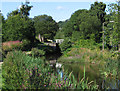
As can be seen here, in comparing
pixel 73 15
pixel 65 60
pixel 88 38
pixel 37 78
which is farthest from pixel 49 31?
pixel 37 78

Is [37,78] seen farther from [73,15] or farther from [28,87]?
[73,15]

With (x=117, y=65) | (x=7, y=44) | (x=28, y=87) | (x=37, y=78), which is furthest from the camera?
(x=7, y=44)

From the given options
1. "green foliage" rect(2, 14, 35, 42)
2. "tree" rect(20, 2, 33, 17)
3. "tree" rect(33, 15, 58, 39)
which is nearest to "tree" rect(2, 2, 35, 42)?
"green foliage" rect(2, 14, 35, 42)

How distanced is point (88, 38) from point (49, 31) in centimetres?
1819

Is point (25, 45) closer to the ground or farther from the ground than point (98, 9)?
closer to the ground

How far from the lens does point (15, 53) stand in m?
10.4

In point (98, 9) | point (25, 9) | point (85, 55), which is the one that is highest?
point (25, 9)

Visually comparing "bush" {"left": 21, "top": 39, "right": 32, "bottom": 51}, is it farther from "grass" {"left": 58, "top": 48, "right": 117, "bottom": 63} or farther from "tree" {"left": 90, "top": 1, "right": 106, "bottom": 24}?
"tree" {"left": 90, "top": 1, "right": 106, "bottom": 24}

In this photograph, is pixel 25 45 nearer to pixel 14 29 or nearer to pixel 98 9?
pixel 14 29

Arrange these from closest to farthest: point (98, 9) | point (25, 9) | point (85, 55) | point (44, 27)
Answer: point (85, 55)
point (98, 9)
point (25, 9)
point (44, 27)

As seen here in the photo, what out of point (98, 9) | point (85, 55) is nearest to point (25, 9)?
point (98, 9)

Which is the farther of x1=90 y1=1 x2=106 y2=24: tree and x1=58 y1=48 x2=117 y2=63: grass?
x1=90 y1=1 x2=106 y2=24: tree

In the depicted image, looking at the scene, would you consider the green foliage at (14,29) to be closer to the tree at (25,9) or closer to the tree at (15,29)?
the tree at (15,29)

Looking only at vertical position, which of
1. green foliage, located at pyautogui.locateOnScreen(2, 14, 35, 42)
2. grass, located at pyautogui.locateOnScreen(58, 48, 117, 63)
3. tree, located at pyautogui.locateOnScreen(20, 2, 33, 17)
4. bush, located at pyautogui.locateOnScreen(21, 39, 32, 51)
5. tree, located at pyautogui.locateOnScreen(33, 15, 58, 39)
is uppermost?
tree, located at pyautogui.locateOnScreen(20, 2, 33, 17)
